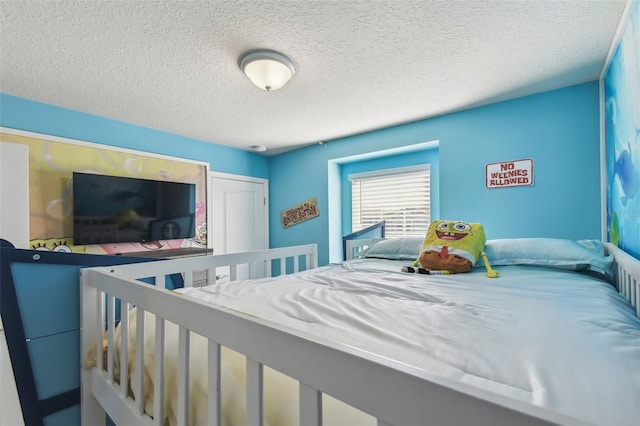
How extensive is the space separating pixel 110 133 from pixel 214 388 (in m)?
3.00

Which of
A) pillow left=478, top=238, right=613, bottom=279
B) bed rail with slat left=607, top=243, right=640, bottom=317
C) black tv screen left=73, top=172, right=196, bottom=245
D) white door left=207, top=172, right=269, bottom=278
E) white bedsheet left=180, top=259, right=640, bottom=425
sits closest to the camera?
white bedsheet left=180, top=259, right=640, bottom=425

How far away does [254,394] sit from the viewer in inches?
19.6

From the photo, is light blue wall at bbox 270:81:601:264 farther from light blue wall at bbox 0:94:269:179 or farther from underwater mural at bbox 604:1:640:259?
light blue wall at bbox 0:94:269:179

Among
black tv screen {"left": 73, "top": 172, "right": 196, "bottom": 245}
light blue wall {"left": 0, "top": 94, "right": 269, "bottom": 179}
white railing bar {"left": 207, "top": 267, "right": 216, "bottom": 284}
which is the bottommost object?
white railing bar {"left": 207, "top": 267, "right": 216, "bottom": 284}

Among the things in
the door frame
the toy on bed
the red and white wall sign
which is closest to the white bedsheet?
the toy on bed

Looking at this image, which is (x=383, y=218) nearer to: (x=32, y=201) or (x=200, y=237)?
(x=200, y=237)

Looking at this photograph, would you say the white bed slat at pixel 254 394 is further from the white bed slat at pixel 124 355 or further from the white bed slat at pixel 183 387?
the white bed slat at pixel 124 355

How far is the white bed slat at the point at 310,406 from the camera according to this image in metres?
0.42

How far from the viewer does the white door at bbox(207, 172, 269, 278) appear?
11.7 ft

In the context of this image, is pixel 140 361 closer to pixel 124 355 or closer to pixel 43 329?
pixel 124 355

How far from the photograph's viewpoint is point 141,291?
2.74 feet

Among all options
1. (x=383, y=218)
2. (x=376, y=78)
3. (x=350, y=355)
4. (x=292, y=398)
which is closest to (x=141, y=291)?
(x=292, y=398)

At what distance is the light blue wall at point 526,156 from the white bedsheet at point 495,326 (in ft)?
2.91

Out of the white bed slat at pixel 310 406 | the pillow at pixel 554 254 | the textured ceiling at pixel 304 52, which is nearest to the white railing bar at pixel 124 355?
the white bed slat at pixel 310 406
